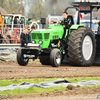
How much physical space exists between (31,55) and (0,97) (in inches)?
250

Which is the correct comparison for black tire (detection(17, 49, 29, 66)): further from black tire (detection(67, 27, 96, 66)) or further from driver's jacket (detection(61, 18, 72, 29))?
driver's jacket (detection(61, 18, 72, 29))

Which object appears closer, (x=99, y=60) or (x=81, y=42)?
(x=81, y=42)

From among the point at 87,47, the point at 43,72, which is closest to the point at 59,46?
the point at 87,47

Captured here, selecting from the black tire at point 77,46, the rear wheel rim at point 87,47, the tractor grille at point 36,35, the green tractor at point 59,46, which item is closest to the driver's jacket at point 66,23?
the green tractor at point 59,46

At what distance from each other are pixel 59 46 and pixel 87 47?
122cm

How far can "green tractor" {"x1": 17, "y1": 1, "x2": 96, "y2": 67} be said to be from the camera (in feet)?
41.5

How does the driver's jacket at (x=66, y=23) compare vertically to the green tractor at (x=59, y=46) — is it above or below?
above

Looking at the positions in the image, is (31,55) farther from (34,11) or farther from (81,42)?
(34,11)

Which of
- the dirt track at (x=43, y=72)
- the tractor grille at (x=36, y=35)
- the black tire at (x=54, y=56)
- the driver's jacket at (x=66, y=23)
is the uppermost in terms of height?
the driver's jacket at (x=66, y=23)

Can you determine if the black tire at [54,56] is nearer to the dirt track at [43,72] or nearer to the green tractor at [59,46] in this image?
the green tractor at [59,46]

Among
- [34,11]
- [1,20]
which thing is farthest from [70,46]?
[34,11]

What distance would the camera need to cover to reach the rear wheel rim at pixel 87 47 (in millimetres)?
13484

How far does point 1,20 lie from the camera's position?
85.7 feet

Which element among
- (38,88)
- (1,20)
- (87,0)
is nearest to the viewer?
(38,88)
